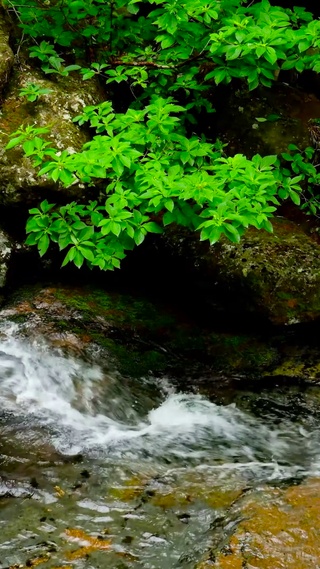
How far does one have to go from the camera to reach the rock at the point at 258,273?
528 cm

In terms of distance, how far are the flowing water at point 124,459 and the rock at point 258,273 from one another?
839 millimetres

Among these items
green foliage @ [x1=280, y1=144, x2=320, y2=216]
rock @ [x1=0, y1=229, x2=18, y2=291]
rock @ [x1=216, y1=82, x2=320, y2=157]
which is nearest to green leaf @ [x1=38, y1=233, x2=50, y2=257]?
rock @ [x1=0, y1=229, x2=18, y2=291]

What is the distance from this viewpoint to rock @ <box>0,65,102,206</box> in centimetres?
545

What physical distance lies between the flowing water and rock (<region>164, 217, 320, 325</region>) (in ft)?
2.75

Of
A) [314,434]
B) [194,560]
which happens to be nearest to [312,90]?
[314,434]

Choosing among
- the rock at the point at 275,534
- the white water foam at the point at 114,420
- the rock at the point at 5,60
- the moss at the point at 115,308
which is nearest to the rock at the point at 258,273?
the moss at the point at 115,308

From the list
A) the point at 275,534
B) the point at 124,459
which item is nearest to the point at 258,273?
the point at 124,459

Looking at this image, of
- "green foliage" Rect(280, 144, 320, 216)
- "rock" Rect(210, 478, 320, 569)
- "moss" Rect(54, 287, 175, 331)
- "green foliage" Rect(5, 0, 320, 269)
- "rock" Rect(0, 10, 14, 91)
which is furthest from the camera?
"green foliage" Rect(280, 144, 320, 216)

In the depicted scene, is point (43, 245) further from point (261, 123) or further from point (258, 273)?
point (261, 123)

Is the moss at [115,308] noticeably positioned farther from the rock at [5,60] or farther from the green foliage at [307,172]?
the rock at [5,60]

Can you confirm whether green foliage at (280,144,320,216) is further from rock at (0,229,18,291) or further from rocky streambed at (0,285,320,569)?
rock at (0,229,18,291)

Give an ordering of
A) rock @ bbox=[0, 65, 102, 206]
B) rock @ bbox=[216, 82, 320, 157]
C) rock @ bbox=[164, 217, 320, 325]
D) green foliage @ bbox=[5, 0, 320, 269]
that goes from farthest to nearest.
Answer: rock @ bbox=[216, 82, 320, 157] → rock @ bbox=[0, 65, 102, 206] → rock @ bbox=[164, 217, 320, 325] → green foliage @ bbox=[5, 0, 320, 269]

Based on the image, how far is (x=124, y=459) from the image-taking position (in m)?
4.04

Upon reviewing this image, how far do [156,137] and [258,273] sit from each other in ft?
5.57
